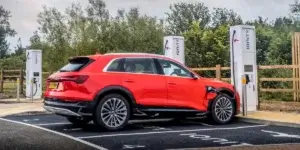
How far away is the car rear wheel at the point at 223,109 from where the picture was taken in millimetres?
10789

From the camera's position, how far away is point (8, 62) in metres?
35.6

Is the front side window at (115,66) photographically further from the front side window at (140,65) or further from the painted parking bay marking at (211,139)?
the painted parking bay marking at (211,139)

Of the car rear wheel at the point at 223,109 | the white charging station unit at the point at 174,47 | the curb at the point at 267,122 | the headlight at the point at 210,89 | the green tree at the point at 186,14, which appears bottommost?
the curb at the point at 267,122

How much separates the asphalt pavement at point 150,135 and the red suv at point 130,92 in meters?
0.32

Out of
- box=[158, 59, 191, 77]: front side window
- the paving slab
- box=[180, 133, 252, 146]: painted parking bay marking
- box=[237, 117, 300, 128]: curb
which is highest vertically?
box=[158, 59, 191, 77]: front side window

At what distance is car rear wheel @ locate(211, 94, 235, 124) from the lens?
10.8 metres

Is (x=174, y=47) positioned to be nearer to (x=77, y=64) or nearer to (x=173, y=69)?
(x=173, y=69)

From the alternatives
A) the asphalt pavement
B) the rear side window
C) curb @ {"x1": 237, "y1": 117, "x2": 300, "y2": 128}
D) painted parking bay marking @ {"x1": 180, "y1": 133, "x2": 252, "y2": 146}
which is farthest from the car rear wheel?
the rear side window

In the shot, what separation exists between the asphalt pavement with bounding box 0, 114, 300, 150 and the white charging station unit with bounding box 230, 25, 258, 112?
5.75 feet

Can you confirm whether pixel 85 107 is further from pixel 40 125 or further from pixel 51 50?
pixel 51 50

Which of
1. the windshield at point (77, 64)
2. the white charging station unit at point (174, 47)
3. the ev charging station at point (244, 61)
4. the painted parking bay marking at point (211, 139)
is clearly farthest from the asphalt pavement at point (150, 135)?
the white charging station unit at point (174, 47)

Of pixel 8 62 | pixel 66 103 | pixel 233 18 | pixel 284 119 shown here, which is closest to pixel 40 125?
pixel 66 103

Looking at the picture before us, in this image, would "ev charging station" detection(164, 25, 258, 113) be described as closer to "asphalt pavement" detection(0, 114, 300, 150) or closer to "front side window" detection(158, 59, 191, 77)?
"asphalt pavement" detection(0, 114, 300, 150)

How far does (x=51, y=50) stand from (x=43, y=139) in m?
21.0
